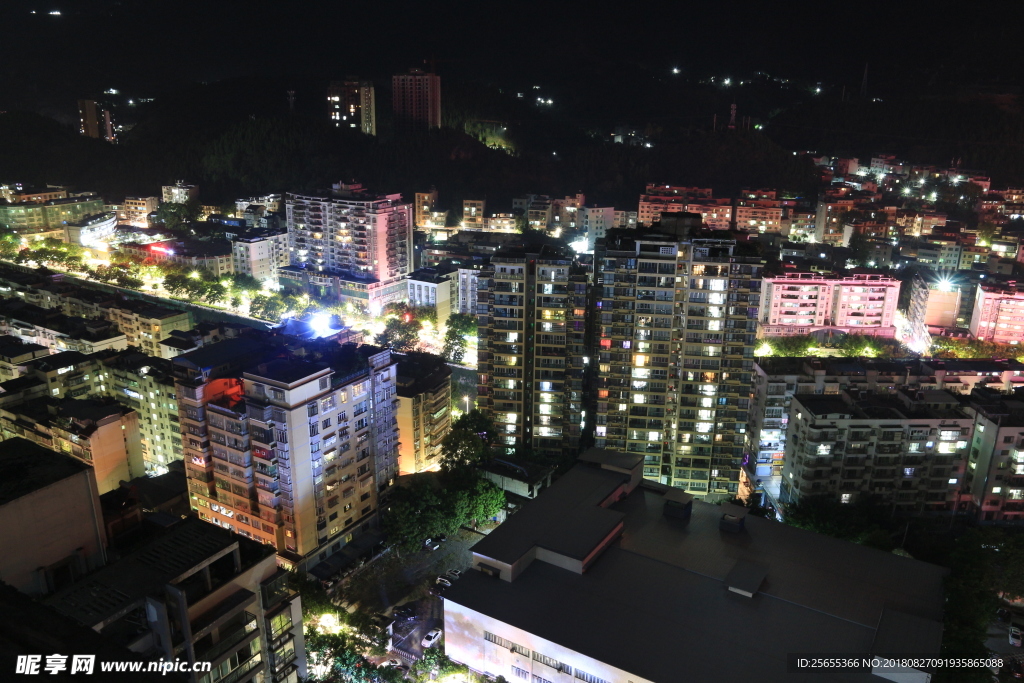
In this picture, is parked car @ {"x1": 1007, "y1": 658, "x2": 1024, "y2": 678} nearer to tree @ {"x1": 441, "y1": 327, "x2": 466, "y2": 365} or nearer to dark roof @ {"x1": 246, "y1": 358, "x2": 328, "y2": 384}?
dark roof @ {"x1": 246, "y1": 358, "x2": 328, "y2": 384}

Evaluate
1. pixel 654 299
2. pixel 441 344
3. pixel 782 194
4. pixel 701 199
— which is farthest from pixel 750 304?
pixel 782 194

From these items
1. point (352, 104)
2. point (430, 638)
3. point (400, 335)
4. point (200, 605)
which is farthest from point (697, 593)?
point (352, 104)

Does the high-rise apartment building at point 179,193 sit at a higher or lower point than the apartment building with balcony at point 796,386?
higher

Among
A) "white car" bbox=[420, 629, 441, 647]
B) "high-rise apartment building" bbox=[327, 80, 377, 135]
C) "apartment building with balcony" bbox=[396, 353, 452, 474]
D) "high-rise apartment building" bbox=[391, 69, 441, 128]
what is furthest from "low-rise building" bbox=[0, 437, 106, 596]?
"high-rise apartment building" bbox=[327, 80, 377, 135]

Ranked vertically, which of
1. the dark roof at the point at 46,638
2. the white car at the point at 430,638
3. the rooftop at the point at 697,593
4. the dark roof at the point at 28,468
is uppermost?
the dark roof at the point at 46,638

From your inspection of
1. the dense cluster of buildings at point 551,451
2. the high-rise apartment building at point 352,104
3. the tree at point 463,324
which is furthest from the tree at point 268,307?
the high-rise apartment building at point 352,104

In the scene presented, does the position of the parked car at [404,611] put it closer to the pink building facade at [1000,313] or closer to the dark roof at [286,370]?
the dark roof at [286,370]
